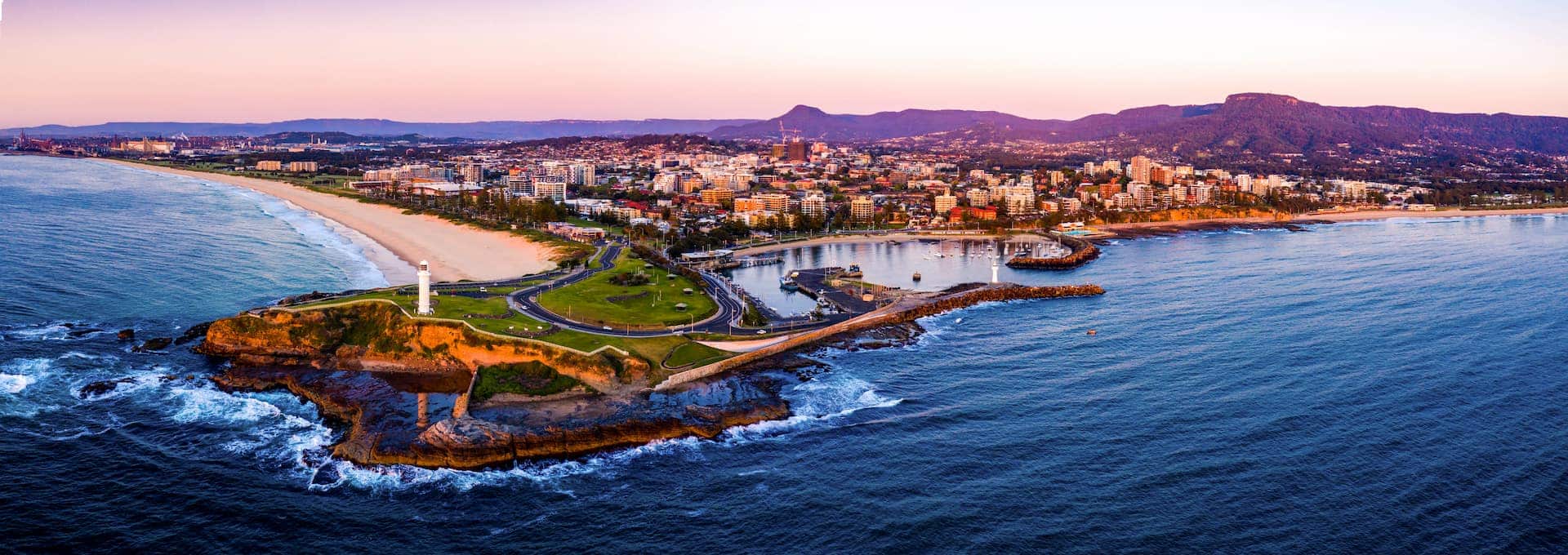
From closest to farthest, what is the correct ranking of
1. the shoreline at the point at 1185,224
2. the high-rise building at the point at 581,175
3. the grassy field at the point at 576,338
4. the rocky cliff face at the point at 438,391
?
the rocky cliff face at the point at 438,391, the grassy field at the point at 576,338, the shoreline at the point at 1185,224, the high-rise building at the point at 581,175

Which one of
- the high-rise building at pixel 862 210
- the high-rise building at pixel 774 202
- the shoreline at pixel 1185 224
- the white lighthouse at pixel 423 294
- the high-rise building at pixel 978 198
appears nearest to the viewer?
the white lighthouse at pixel 423 294

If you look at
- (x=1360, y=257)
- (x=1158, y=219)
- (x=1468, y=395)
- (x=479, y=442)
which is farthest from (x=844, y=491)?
(x=1158, y=219)

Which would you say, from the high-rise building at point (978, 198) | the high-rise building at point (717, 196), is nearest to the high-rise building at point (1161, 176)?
the high-rise building at point (978, 198)

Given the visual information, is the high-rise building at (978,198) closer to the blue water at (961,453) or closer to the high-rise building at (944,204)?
the high-rise building at (944,204)

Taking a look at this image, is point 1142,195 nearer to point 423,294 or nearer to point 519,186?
point 519,186

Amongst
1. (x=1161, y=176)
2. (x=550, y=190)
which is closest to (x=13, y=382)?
(x=550, y=190)

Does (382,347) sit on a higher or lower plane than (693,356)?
higher

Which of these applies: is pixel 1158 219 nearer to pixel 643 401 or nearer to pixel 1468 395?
pixel 1468 395
